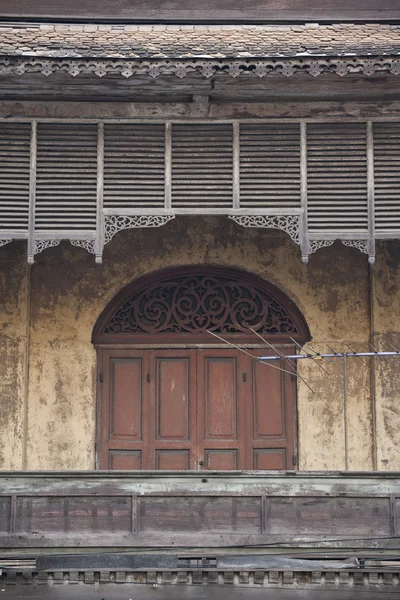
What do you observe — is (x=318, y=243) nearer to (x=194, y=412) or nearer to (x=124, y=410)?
(x=194, y=412)

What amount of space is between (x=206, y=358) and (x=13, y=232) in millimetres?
3323

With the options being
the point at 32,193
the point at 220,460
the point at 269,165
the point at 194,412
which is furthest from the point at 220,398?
the point at 32,193

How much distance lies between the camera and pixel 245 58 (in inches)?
478

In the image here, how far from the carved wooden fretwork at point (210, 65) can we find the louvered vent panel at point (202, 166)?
1.08 m

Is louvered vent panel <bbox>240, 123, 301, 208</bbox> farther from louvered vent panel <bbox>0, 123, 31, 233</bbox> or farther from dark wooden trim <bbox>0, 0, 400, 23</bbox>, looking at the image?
louvered vent panel <bbox>0, 123, 31, 233</bbox>

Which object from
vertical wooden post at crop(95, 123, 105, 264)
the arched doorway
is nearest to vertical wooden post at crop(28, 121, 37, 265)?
vertical wooden post at crop(95, 123, 105, 264)

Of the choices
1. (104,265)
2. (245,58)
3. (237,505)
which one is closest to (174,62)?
(245,58)

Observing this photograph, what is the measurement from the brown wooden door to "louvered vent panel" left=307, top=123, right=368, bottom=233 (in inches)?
103

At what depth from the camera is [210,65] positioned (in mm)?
12133

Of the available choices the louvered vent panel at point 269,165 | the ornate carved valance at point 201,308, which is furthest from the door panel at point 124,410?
the louvered vent panel at point 269,165

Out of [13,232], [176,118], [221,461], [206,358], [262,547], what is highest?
[176,118]

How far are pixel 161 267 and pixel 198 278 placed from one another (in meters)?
0.52

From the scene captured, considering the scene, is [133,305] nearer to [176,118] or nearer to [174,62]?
[176,118]

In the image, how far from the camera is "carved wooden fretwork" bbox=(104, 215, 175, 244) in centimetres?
1292
